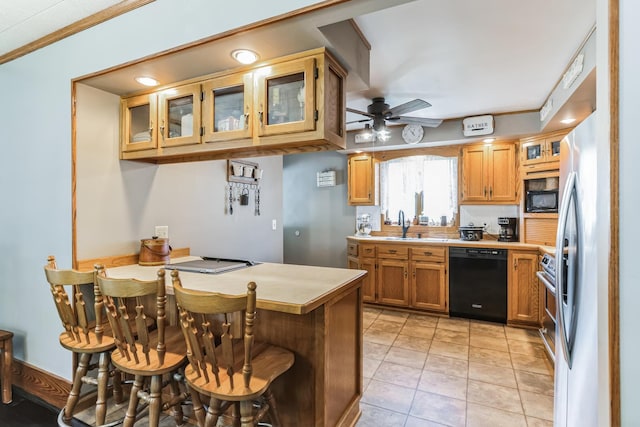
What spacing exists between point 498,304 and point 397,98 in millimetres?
2713

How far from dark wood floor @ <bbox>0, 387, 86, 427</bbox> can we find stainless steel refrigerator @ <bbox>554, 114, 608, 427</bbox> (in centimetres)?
263

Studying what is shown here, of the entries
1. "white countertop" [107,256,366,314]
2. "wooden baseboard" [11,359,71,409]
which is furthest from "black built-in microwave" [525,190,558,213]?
"wooden baseboard" [11,359,71,409]

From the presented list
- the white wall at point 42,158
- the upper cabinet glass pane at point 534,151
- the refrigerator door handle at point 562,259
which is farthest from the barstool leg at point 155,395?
the upper cabinet glass pane at point 534,151

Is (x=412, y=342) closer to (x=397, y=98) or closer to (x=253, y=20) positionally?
(x=397, y=98)

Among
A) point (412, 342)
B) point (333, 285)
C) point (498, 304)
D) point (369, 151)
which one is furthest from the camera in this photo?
point (369, 151)

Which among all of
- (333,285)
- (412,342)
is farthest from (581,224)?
(412,342)

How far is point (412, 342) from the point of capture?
3.31m

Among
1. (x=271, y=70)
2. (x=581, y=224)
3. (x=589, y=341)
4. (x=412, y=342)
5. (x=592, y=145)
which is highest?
(x=271, y=70)

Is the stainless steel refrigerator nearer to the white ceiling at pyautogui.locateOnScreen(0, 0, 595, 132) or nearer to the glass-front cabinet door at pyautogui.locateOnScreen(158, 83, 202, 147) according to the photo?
the white ceiling at pyautogui.locateOnScreen(0, 0, 595, 132)

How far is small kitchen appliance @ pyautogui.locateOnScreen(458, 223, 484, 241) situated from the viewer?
4.20 meters

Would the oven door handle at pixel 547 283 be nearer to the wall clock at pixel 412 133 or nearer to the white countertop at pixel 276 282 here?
the white countertop at pixel 276 282

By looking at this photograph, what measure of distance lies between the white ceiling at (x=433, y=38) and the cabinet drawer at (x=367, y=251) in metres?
2.14

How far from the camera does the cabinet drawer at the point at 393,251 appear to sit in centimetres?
426

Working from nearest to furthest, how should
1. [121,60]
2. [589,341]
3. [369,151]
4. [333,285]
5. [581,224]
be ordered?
[589,341], [581,224], [333,285], [121,60], [369,151]
